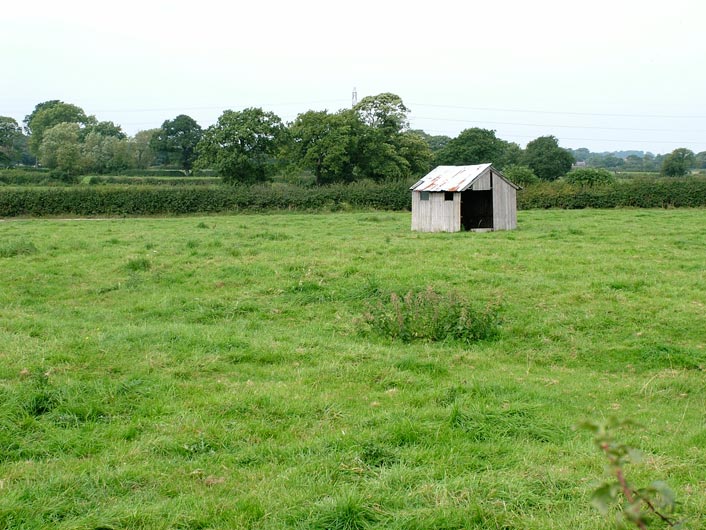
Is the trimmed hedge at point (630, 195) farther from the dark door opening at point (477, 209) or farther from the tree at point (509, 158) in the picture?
the tree at point (509, 158)

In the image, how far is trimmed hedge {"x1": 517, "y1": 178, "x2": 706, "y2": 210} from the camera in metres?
40.4

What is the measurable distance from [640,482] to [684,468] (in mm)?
517

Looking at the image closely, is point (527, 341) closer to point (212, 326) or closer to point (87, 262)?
point (212, 326)

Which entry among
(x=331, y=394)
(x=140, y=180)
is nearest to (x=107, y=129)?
(x=140, y=180)

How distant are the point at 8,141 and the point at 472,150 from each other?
64.0 meters

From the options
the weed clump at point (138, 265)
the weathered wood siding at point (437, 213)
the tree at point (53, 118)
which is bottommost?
the weed clump at point (138, 265)

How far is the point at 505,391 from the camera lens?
7.60 meters

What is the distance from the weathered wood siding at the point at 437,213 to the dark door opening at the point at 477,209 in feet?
7.73

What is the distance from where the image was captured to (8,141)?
9188 centimetres

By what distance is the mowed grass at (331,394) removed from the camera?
4863 mm

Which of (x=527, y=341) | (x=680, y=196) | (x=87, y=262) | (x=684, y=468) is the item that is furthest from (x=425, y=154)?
(x=684, y=468)

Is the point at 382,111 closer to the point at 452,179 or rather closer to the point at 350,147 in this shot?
the point at 350,147

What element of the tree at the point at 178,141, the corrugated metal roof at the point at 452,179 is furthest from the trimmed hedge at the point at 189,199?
the tree at the point at 178,141

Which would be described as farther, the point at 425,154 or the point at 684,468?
the point at 425,154
